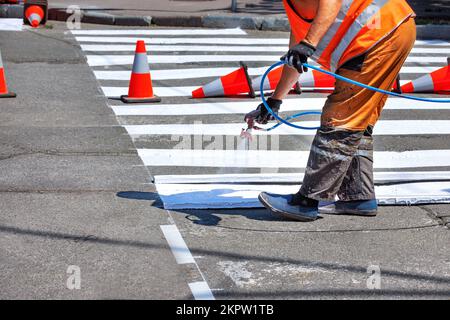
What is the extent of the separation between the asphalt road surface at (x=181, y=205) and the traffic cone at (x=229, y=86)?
0.21 metres

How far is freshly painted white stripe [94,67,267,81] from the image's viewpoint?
36.2 ft

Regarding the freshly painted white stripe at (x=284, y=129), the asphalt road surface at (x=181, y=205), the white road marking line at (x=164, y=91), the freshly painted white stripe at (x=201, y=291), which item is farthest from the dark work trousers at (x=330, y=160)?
the white road marking line at (x=164, y=91)

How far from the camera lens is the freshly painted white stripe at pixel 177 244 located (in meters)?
5.25

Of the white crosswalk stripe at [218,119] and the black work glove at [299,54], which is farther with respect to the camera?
the white crosswalk stripe at [218,119]

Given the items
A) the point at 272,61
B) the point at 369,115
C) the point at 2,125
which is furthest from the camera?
the point at 272,61

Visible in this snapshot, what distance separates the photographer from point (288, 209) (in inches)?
235

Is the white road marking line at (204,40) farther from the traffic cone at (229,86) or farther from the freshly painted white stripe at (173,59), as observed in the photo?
the traffic cone at (229,86)

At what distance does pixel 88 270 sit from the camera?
4992 millimetres

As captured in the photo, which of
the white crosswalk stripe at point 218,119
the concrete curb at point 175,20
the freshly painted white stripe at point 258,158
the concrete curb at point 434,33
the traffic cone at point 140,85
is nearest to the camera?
the white crosswalk stripe at point 218,119
